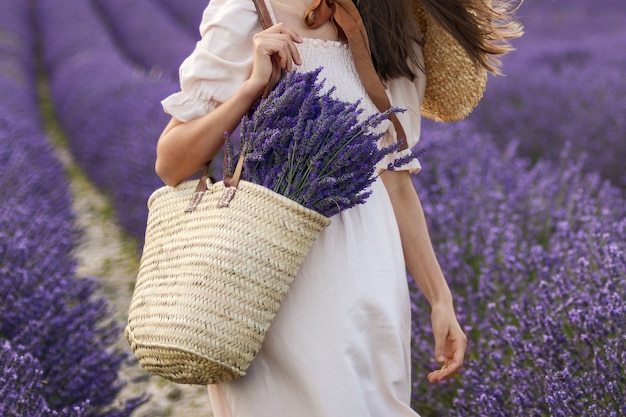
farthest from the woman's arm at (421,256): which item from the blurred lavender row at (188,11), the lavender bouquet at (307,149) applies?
the blurred lavender row at (188,11)

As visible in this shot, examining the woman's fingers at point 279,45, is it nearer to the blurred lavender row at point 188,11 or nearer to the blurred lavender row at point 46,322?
the blurred lavender row at point 46,322

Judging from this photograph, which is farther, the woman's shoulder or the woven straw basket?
the woman's shoulder

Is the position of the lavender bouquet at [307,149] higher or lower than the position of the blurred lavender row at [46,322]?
higher

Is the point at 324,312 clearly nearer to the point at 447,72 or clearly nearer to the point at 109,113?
the point at 447,72

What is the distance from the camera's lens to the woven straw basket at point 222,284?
135cm

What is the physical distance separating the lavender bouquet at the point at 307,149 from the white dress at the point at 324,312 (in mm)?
125

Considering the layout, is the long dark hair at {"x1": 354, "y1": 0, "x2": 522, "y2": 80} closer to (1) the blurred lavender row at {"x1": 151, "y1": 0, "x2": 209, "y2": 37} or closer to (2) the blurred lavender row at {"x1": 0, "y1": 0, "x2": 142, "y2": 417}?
(2) the blurred lavender row at {"x1": 0, "y1": 0, "x2": 142, "y2": 417}

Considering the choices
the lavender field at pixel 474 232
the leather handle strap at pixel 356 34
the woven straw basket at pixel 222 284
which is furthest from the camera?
the lavender field at pixel 474 232

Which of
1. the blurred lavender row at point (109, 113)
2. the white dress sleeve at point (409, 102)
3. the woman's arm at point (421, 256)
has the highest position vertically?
the white dress sleeve at point (409, 102)

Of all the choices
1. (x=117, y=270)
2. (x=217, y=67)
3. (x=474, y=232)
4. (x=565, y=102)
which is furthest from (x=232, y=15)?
(x=565, y=102)

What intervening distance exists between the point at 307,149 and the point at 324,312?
10.4 inches

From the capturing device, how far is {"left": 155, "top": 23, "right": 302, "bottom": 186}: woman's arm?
4.80 feet

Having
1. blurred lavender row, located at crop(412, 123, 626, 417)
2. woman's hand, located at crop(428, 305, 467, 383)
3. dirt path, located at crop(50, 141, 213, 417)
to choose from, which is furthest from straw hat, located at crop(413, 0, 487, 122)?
dirt path, located at crop(50, 141, 213, 417)

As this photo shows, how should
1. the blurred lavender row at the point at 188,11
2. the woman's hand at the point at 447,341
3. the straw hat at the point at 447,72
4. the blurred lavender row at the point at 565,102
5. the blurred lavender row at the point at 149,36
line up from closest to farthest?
the woman's hand at the point at 447,341 → the straw hat at the point at 447,72 → the blurred lavender row at the point at 565,102 → the blurred lavender row at the point at 149,36 → the blurred lavender row at the point at 188,11
